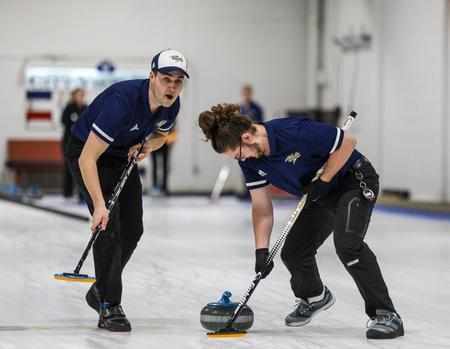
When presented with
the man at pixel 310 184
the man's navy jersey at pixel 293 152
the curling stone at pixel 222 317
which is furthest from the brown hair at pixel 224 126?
the curling stone at pixel 222 317

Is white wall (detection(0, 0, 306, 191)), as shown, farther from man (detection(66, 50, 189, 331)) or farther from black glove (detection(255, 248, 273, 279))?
black glove (detection(255, 248, 273, 279))

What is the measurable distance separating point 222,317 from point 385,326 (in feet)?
2.09

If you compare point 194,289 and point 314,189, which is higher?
point 314,189

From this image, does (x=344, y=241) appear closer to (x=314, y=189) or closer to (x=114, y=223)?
(x=314, y=189)

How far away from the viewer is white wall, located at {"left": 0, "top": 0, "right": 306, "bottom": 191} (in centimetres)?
1673

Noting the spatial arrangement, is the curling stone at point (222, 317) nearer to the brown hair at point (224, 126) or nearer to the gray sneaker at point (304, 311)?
the gray sneaker at point (304, 311)

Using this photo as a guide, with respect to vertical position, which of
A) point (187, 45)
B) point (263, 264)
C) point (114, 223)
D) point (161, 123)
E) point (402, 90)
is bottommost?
point (402, 90)

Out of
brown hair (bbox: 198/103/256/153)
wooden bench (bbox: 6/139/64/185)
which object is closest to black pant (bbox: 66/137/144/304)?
brown hair (bbox: 198/103/256/153)

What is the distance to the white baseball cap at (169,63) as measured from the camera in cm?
385

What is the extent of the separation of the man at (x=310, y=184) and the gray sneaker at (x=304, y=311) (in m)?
0.15

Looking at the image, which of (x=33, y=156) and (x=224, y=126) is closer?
(x=224, y=126)

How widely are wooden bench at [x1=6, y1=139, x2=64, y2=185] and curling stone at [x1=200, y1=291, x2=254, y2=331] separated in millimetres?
12803

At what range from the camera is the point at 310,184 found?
382cm

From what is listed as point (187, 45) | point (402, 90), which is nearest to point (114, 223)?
point (402, 90)
